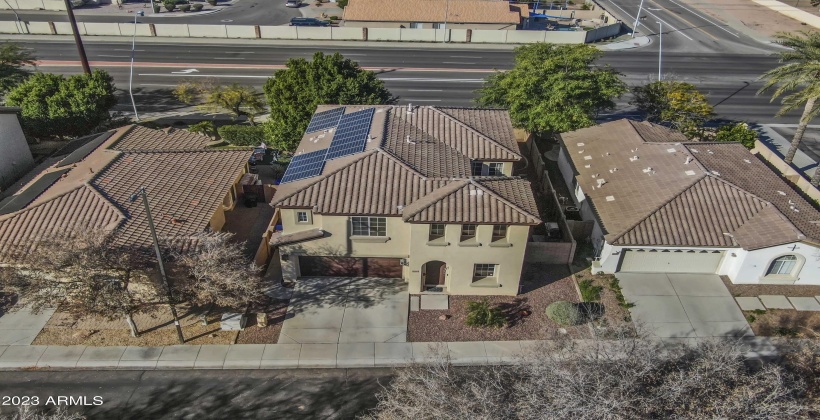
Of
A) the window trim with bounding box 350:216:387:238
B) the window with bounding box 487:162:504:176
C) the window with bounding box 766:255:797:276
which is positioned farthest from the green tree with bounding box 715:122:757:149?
the window trim with bounding box 350:216:387:238

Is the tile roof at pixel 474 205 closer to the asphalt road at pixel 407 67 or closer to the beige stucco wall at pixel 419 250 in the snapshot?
→ the beige stucco wall at pixel 419 250

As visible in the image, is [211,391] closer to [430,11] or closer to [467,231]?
[467,231]

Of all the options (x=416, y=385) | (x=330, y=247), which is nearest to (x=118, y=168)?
(x=330, y=247)

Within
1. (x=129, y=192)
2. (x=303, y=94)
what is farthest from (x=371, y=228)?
(x=303, y=94)

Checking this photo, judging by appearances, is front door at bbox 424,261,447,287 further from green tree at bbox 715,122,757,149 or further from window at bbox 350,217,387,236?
green tree at bbox 715,122,757,149

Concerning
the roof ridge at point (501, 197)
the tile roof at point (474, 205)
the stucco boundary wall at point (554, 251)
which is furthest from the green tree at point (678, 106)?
the roof ridge at point (501, 197)

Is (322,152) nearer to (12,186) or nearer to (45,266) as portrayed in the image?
(45,266)
